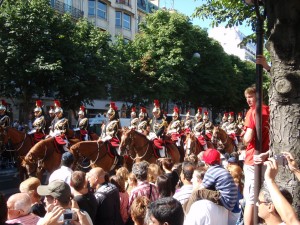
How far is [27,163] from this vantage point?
11.5 m

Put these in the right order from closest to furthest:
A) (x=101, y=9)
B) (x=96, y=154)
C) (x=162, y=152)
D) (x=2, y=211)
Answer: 1. (x=2, y=211)
2. (x=96, y=154)
3. (x=162, y=152)
4. (x=101, y=9)

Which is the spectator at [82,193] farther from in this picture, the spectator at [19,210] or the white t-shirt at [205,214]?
the white t-shirt at [205,214]

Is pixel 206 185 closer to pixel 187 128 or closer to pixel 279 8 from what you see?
pixel 279 8

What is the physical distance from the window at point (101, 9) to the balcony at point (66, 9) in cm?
364

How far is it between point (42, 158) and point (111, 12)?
31.8m

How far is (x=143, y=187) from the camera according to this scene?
546 centimetres

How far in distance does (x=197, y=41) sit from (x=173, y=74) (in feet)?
19.9

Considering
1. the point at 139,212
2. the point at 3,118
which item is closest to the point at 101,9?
the point at 3,118

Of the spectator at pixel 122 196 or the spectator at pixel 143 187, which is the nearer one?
the spectator at pixel 143 187

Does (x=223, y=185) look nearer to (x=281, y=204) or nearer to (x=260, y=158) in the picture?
(x=260, y=158)

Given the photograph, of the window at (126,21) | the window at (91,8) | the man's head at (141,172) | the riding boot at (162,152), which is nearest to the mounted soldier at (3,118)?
the riding boot at (162,152)

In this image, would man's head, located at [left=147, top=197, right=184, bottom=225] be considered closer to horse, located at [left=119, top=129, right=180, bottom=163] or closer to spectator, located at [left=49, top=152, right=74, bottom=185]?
spectator, located at [left=49, top=152, right=74, bottom=185]

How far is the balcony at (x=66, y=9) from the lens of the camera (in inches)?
1328

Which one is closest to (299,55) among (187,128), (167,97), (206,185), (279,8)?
(279,8)
